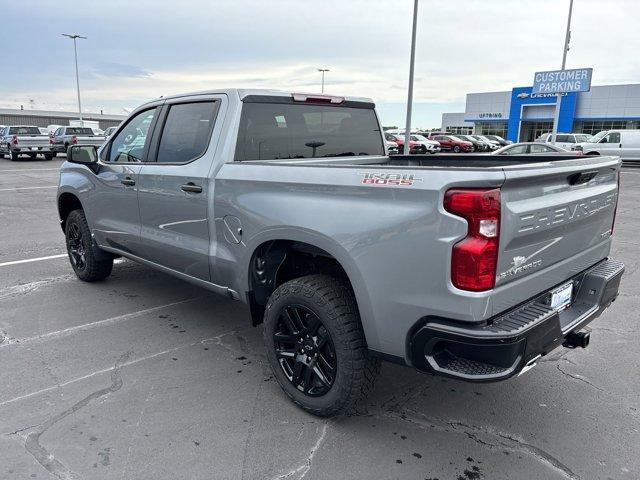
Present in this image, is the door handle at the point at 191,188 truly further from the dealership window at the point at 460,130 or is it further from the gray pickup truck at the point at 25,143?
the dealership window at the point at 460,130

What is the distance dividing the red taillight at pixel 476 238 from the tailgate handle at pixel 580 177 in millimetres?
752

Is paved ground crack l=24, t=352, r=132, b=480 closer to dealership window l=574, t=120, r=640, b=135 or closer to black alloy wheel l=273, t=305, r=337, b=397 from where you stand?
black alloy wheel l=273, t=305, r=337, b=397

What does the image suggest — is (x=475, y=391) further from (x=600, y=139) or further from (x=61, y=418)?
(x=600, y=139)

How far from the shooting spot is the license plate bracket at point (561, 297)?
9.11ft

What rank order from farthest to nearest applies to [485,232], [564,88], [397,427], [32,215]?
1. [564,88]
2. [32,215]
3. [397,427]
4. [485,232]

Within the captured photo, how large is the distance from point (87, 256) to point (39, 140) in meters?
24.9

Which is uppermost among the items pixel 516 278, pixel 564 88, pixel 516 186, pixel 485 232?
pixel 564 88

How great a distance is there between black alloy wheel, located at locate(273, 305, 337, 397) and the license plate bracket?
48.1 inches

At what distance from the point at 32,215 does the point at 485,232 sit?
10.3m

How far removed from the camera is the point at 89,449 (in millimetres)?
2775

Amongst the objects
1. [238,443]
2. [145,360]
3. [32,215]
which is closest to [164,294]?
[145,360]

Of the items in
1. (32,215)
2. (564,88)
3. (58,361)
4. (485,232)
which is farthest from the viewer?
(564,88)

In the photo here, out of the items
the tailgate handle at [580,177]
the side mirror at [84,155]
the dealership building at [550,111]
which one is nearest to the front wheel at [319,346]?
the tailgate handle at [580,177]

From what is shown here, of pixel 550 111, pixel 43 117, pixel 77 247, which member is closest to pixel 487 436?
pixel 77 247
